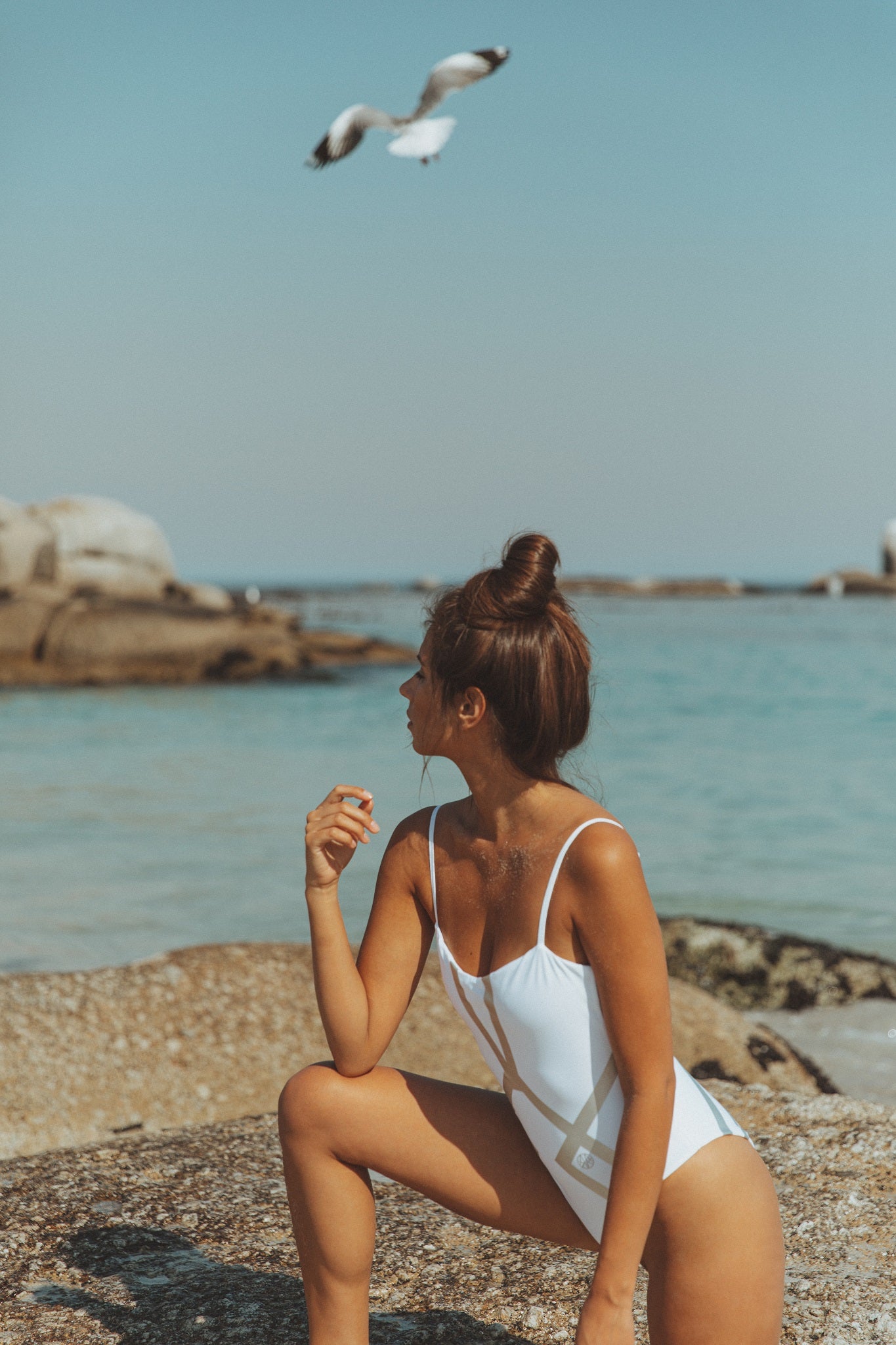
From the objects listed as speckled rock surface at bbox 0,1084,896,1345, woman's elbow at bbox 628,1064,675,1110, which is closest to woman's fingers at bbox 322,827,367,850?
woman's elbow at bbox 628,1064,675,1110

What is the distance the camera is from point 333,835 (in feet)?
7.21

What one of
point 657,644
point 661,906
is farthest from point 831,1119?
point 657,644

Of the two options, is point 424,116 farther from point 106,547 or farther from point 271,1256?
point 106,547

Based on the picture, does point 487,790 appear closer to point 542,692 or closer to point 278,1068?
point 542,692

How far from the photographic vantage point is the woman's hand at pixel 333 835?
7.22 ft

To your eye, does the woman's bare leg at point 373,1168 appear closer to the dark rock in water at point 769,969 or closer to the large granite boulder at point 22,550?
the dark rock in water at point 769,969

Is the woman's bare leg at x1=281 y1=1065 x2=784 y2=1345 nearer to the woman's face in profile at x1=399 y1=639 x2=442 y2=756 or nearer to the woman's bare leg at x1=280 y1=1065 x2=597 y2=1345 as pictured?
the woman's bare leg at x1=280 y1=1065 x2=597 y2=1345

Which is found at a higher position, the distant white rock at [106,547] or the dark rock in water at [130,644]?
the distant white rock at [106,547]

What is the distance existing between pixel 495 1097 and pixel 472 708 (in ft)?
2.59

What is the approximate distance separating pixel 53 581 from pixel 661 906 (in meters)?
21.7

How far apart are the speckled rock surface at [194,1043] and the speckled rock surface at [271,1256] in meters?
0.83

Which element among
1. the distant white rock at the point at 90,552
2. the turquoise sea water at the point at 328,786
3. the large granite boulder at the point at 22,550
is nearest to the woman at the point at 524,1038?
the turquoise sea water at the point at 328,786

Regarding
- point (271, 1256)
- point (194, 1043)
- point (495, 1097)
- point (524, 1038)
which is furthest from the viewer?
point (194, 1043)


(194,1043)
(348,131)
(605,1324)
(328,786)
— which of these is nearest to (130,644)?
(328,786)
